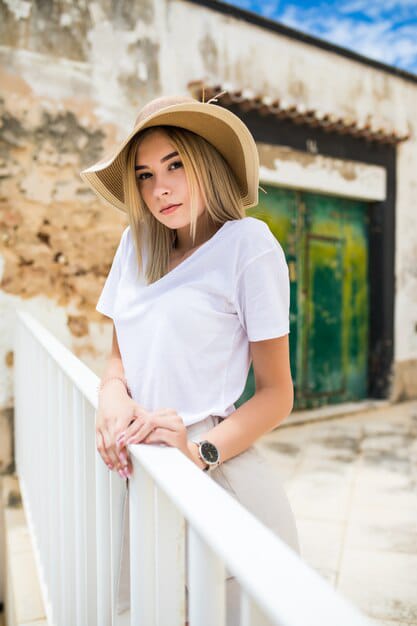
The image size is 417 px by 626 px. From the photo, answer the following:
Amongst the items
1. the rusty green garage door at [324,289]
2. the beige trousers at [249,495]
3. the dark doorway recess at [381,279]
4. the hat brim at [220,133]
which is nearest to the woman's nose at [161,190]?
the hat brim at [220,133]

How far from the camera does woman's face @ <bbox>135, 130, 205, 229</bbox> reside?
1.24 meters

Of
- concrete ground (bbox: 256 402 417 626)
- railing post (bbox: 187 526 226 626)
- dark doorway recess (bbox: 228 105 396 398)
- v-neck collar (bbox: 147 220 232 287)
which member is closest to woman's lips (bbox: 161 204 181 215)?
v-neck collar (bbox: 147 220 232 287)

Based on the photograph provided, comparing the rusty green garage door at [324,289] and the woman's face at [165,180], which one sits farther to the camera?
the rusty green garage door at [324,289]

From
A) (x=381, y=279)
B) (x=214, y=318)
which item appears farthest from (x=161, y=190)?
(x=381, y=279)

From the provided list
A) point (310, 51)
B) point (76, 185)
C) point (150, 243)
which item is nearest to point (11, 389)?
point (76, 185)

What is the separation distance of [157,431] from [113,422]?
112 mm

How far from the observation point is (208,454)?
106cm

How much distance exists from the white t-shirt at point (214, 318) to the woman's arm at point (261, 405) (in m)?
0.04

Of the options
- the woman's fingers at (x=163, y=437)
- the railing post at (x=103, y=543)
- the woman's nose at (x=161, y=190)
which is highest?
the woman's nose at (x=161, y=190)

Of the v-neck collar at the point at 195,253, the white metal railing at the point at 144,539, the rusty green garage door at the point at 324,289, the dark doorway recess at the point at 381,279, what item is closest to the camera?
the white metal railing at the point at 144,539

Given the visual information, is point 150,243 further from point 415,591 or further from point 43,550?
point 415,591

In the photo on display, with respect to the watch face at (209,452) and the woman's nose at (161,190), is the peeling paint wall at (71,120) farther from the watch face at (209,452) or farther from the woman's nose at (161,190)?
the watch face at (209,452)

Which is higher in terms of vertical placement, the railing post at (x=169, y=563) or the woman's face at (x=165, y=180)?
the woman's face at (x=165, y=180)

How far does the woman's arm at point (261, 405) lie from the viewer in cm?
111
